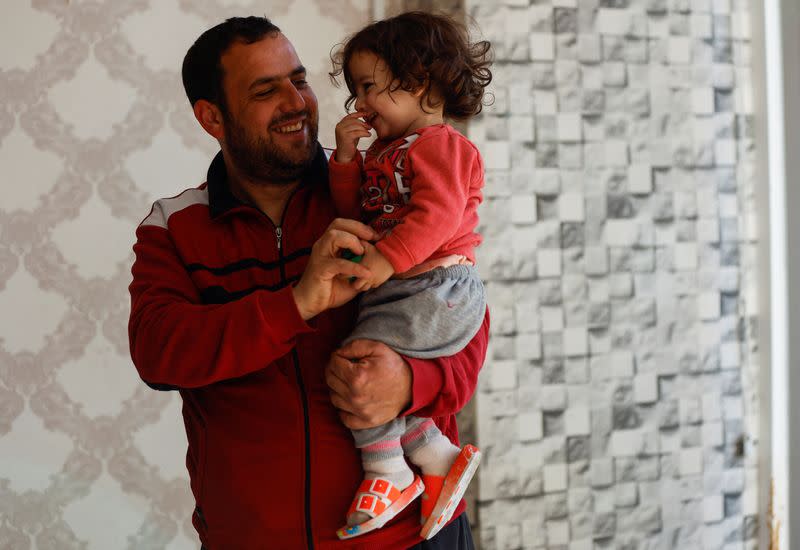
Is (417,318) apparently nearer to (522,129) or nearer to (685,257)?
(522,129)

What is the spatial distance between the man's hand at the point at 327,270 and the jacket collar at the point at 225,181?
25cm

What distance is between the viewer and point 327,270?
3.95 ft

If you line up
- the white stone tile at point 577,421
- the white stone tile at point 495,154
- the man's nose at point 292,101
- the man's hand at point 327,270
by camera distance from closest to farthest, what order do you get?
the man's hand at point 327,270 → the man's nose at point 292,101 → the white stone tile at point 495,154 → the white stone tile at point 577,421

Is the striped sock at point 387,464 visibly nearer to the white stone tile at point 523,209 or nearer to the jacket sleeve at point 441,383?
the jacket sleeve at point 441,383

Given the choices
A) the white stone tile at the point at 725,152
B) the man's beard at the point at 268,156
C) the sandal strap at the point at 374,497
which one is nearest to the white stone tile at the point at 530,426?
the white stone tile at the point at 725,152

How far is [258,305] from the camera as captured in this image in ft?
4.03

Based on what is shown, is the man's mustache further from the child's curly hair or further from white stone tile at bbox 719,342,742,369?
white stone tile at bbox 719,342,742,369

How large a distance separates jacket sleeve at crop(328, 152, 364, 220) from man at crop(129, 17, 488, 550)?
0.17 feet

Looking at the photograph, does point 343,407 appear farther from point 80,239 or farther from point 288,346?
point 80,239

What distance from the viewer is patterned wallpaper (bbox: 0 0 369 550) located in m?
2.42

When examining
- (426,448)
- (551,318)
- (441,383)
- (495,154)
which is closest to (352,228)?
(441,383)

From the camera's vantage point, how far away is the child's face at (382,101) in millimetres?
1396

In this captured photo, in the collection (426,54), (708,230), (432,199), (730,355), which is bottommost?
(730,355)

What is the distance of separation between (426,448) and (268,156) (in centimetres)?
57
